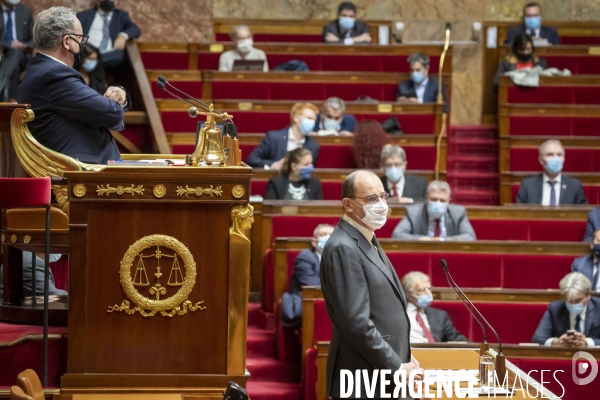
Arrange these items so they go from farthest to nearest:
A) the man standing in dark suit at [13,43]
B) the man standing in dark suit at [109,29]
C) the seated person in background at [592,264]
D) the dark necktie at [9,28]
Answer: the man standing in dark suit at [109,29], the dark necktie at [9,28], the man standing in dark suit at [13,43], the seated person in background at [592,264]

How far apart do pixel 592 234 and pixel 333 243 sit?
2.58 meters

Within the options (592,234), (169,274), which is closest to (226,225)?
(169,274)

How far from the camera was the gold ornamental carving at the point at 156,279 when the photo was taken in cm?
225

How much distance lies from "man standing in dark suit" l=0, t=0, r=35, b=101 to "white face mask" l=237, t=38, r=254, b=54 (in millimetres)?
1243

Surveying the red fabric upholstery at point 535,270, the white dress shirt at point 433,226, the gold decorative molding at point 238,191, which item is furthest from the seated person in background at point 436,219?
the gold decorative molding at point 238,191

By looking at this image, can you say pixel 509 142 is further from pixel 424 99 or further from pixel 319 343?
pixel 319 343

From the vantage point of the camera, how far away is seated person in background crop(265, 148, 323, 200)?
499cm

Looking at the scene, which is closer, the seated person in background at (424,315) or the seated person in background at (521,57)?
the seated person in background at (424,315)

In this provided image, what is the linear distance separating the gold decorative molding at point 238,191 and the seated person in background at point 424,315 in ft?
5.89

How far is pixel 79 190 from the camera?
2258mm

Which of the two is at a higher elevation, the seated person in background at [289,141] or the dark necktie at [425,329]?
the seated person in background at [289,141]

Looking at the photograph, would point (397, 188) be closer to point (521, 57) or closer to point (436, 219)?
point (436, 219)

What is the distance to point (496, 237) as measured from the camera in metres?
4.86

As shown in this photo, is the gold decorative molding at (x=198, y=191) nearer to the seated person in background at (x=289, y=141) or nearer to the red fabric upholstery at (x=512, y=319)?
the red fabric upholstery at (x=512, y=319)
